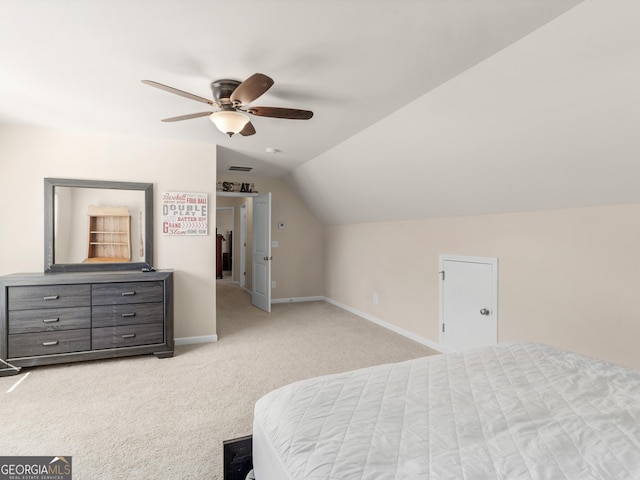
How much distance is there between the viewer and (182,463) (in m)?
1.84

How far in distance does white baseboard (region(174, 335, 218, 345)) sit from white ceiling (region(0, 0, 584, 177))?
2430mm

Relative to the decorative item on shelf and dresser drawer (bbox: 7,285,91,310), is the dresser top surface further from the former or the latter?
the decorative item on shelf

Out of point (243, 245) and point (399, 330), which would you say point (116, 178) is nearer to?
point (399, 330)

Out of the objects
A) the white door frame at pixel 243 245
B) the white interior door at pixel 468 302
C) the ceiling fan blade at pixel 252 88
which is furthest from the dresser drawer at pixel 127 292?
the white door frame at pixel 243 245

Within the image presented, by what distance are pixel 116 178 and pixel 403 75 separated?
10.3 feet

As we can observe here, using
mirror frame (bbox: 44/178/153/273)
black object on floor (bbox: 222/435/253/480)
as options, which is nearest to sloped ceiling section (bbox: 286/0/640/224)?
mirror frame (bbox: 44/178/153/273)

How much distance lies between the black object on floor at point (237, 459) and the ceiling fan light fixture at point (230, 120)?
2.00m

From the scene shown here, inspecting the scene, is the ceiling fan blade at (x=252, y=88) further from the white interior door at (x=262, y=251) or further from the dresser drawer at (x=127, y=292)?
the white interior door at (x=262, y=251)

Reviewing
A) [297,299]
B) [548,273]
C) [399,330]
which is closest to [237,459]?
[548,273]

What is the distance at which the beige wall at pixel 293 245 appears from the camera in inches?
244

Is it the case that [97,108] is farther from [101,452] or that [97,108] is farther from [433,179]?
[433,179]

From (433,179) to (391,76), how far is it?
132 cm

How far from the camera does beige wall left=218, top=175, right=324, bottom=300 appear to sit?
6.19m

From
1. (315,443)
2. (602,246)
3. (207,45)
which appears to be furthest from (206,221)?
(602,246)
